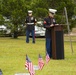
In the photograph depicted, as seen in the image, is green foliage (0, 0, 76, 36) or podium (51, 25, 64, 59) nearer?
podium (51, 25, 64, 59)

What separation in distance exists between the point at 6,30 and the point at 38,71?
1970 cm

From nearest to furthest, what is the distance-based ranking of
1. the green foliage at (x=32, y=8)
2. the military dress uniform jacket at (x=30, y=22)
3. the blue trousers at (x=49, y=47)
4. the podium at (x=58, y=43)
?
1. the podium at (x=58, y=43)
2. the blue trousers at (x=49, y=47)
3. the military dress uniform jacket at (x=30, y=22)
4. the green foliage at (x=32, y=8)

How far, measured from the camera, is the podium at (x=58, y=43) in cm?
1388

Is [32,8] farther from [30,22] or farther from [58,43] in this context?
[58,43]

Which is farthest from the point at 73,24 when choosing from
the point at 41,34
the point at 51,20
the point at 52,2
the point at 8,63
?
the point at 8,63

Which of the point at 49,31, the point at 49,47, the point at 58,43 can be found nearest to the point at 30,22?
the point at 49,31

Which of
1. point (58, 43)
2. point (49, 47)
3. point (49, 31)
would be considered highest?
point (49, 31)

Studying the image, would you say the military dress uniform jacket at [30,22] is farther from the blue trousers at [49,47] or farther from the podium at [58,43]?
the podium at [58,43]

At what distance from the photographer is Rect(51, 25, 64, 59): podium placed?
13.9 metres

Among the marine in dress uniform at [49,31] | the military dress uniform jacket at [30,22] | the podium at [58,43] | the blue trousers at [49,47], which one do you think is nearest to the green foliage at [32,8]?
the military dress uniform jacket at [30,22]

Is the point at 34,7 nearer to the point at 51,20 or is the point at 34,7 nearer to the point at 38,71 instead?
the point at 51,20

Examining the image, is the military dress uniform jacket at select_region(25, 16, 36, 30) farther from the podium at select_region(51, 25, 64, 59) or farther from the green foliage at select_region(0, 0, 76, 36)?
the podium at select_region(51, 25, 64, 59)

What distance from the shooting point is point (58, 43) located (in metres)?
14.0

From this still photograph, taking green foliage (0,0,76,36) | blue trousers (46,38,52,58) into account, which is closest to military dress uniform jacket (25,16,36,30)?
green foliage (0,0,76,36)
